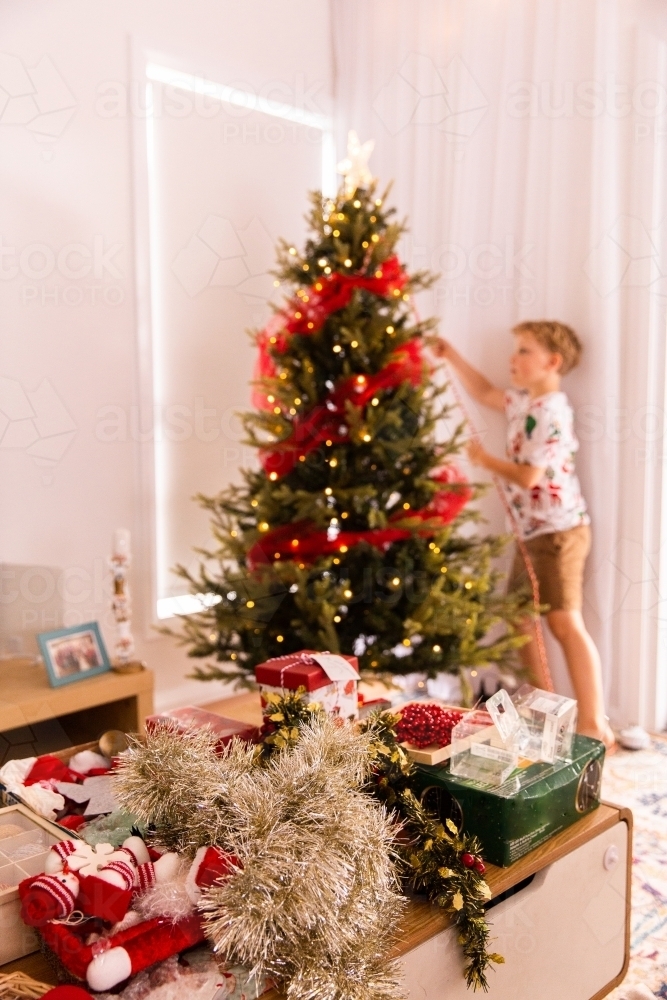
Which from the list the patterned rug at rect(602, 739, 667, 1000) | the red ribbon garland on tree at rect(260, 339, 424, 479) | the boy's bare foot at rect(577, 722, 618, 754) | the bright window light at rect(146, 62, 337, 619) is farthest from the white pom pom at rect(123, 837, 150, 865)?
the boy's bare foot at rect(577, 722, 618, 754)

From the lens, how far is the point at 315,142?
3451 mm

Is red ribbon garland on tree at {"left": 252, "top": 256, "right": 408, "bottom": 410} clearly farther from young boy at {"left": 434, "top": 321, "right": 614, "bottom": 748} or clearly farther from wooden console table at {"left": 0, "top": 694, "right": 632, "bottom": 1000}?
wooden console table at {"left": 0, "top": 694, "right": 632, "bottom": 1000}

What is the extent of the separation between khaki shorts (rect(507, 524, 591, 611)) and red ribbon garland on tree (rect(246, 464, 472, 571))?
0.43 m

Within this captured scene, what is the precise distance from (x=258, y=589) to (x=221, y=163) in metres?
1.66

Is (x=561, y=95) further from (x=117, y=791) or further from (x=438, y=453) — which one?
(x=117, y=791)

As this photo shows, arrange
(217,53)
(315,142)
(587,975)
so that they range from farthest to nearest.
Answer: (315,142)
(217,53)
(587,975)

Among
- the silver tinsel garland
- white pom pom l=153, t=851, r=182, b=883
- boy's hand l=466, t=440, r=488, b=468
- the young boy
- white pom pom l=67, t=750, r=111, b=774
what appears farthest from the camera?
boy's hand l=466, t=440, r=488, b=468

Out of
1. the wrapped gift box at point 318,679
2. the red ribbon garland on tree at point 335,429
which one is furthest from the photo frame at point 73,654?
the wrapped gift box at point 318,679

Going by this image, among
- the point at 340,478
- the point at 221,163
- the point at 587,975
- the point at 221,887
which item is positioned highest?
the point at 221,163

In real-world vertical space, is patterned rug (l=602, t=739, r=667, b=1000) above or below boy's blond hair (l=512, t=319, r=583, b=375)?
below

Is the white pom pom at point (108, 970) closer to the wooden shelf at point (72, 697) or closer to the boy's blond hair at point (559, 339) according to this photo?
the wooden shelf at point (72, 697)

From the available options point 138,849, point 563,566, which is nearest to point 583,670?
point 563,566

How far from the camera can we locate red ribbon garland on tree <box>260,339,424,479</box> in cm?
249

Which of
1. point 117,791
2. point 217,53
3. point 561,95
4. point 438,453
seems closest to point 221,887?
point 117,791
